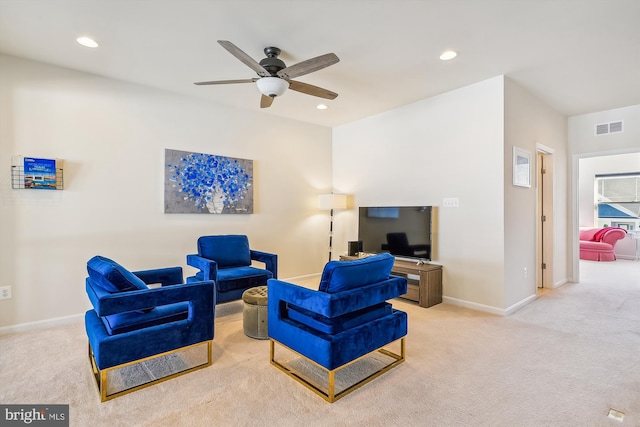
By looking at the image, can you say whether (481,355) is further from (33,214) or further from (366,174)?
(33,214)

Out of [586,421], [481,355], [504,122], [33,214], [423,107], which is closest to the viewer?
[586,421]

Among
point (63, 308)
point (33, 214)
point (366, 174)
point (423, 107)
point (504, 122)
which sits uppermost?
point (423, 107)

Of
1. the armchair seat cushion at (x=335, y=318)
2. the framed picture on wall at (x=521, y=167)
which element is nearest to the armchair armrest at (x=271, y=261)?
the armchair seat cushion at (x=335, y=318)

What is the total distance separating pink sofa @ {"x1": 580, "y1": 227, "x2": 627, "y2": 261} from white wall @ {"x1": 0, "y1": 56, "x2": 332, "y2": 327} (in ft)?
26.5

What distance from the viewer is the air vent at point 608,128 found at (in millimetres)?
4820

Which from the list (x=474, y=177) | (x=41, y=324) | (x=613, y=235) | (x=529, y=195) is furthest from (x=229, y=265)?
Result: (x=613, y=235)

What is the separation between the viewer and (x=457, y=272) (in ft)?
13.4

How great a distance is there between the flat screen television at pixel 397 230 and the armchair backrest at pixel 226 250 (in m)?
1.88

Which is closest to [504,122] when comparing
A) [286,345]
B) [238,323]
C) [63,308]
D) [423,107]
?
[423,107]

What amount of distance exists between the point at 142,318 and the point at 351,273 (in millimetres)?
1510

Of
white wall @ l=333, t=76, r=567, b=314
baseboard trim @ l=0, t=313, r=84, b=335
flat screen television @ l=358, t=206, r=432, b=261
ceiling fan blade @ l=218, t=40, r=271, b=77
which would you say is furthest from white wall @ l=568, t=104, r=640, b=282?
baseboard trim @ l=0, t=313, r=84, b=335

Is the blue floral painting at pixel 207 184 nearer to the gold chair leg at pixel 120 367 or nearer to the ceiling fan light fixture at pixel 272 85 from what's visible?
the ceiling fan light fixture at pixel 272 85

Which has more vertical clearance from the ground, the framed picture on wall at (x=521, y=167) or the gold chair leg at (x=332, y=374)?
the framed picture on wall at (x=521, y=167)

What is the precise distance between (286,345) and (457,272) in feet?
8.85
